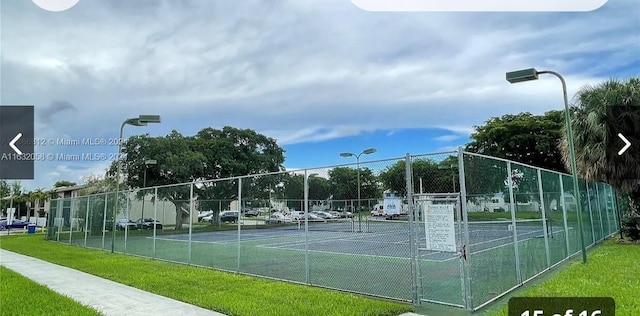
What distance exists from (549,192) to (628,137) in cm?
489

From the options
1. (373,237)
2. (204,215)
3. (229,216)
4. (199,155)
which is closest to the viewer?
(373,237)

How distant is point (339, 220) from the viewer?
7.80 metres

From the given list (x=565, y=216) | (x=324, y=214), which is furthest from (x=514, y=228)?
(x=565, y=216)

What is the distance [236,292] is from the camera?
6488mm

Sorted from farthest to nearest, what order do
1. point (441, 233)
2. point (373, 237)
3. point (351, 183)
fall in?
point (351, 183), point (373, 237), point (441, 233)

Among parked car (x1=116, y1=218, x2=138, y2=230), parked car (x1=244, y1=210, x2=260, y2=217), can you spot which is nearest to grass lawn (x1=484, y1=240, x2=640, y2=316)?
parked car (x1=244, y1=210, x2=260, y2=217)

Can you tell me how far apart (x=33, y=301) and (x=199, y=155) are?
2212cm

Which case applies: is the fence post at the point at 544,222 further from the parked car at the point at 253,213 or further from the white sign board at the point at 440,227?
the parked car at the point at 253,213

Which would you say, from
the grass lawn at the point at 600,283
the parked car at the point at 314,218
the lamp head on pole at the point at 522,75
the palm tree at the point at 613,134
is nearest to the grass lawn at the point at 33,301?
the parked car at the point at 314,218

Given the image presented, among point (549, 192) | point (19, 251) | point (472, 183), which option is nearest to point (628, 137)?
point (549, 192)

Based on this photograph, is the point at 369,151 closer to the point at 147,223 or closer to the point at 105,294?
the point at 147,223

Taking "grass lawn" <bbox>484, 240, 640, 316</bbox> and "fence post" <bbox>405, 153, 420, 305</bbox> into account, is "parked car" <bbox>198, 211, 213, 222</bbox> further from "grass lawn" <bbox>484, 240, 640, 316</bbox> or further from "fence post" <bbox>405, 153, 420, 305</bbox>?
"grass lawn" <bbox>484, 240, 640, 316</bbox>

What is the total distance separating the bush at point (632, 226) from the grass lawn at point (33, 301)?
13977mm

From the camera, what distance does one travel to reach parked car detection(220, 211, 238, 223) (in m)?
9.64
